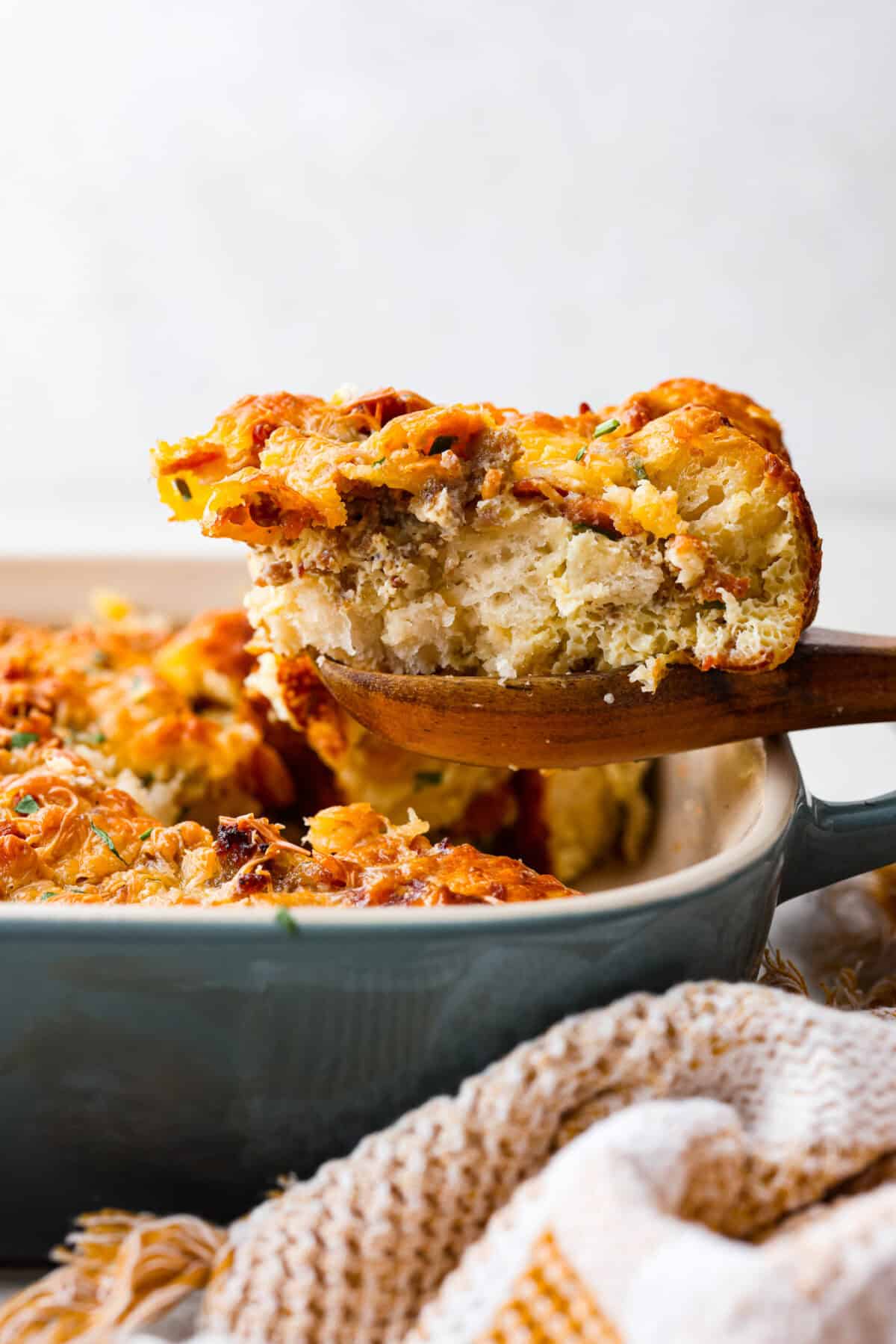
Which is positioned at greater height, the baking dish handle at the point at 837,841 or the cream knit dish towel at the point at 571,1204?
the baking dish handle at the point at 837,841

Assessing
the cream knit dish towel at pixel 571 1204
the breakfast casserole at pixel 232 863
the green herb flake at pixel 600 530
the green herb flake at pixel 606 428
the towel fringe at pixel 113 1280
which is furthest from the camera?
the green herb flake at pixel 606 428

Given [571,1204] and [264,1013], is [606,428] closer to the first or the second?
[264,1013]

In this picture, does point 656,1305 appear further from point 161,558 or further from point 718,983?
point 161,558

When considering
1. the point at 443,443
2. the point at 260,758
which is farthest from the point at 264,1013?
the point at 260,758

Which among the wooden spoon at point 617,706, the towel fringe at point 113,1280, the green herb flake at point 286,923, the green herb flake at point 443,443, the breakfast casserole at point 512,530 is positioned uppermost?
the green herb flake at point 443,443

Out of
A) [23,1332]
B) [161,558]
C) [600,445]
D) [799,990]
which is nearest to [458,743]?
[600,445]

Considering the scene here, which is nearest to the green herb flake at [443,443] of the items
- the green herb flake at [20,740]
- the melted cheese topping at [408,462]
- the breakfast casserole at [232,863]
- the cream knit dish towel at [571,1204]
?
the melted cheese topping at [408,462]

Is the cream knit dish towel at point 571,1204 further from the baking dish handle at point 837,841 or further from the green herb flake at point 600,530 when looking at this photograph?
the green herb flake at point 600,530
